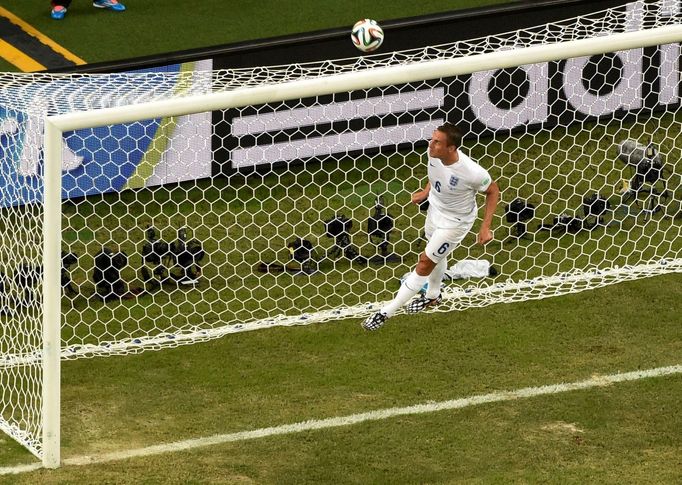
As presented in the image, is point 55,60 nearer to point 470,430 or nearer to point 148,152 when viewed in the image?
point 148,152

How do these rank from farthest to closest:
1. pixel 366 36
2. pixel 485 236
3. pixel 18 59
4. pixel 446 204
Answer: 1. pixel 18 59
2. pixel 366 36
3. pixel 446 204
4. pixel 485 236

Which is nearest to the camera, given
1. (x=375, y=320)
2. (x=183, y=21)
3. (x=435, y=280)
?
(x=375, y=320)

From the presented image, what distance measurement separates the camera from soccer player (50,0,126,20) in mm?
16312

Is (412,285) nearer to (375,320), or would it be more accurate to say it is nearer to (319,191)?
(375,320)

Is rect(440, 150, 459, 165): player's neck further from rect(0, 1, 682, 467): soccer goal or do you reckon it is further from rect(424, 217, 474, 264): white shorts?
rect(0, 1, 682, 467): soccer goal

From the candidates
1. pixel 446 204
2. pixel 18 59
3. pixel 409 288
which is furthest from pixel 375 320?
pixel 18 59

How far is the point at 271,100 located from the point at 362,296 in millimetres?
2984

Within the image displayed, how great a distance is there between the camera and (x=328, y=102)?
13.7 meters

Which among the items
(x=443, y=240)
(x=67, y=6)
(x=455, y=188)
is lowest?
(x=443, y=240)

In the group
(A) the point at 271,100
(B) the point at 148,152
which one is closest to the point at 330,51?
(B) the point at 148,152

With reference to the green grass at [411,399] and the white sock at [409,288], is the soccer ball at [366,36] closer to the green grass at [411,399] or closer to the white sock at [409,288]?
the white sock at [409,288]

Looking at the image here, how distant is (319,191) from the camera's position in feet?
44.4

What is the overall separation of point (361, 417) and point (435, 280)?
1.41 meters

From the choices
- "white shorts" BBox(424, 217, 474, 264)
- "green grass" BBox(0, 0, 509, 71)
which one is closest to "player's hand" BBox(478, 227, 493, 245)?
"white shorts" BBox(424, 217, 474, 264)
